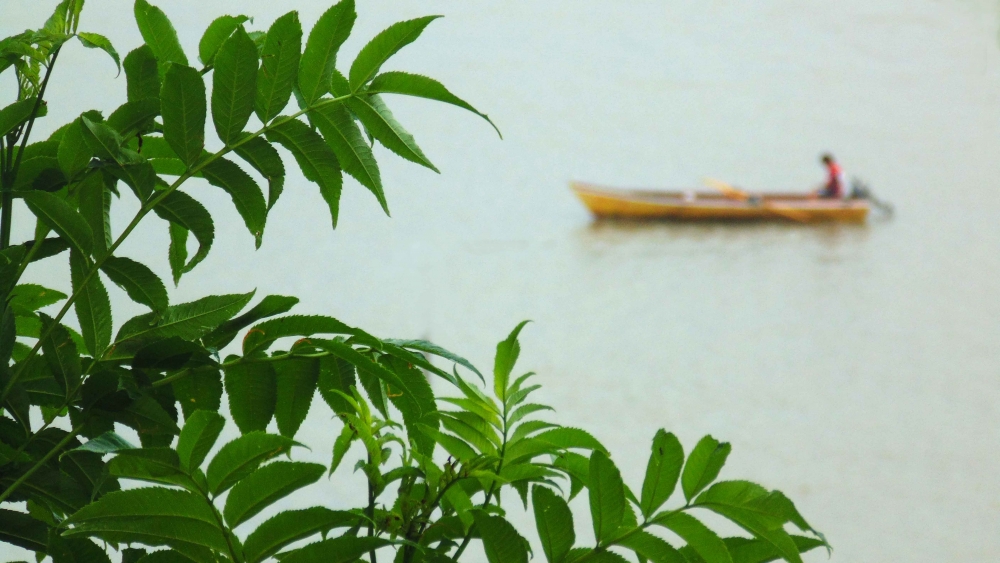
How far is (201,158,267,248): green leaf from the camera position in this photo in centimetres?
31

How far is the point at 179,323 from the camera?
308 millimetres

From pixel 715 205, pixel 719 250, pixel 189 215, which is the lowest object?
pixel 189 215

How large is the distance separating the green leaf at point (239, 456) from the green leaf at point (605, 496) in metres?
0.09

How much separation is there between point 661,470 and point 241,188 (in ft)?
0.54

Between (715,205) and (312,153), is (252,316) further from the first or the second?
(715,205)

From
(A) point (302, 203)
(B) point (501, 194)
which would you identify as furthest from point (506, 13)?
(A) point (302, 203)

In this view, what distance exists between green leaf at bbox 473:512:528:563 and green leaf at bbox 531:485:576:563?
0.01 meters

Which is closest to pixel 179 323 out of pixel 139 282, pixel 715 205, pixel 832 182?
pixel 139 282

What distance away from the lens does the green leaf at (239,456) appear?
9.2 inches

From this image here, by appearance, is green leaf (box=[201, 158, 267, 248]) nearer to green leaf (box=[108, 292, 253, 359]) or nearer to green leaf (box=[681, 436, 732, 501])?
green leaf (box=[108, 292, 253, 359])

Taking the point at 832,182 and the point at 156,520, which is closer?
the point at 156,520

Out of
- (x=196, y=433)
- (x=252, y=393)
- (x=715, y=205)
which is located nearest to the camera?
(x=196, y=433)

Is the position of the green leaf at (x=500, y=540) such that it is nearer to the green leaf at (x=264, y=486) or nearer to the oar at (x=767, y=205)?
the green leaf at (x=264, y=486)

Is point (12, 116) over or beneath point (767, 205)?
beneath
